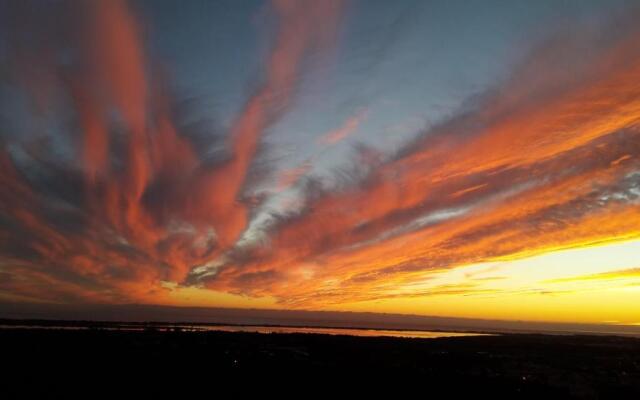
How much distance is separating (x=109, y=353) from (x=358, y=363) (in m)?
24.1

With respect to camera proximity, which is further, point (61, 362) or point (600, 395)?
point (61, 362)

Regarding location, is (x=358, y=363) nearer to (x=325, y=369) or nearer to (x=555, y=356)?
(x=325, y=369)

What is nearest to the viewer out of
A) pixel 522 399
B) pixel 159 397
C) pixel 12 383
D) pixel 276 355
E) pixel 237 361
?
pixel 159 397

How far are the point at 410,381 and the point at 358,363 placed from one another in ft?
34.6

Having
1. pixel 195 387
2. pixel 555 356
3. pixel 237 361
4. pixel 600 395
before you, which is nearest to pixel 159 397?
pixel 195 387

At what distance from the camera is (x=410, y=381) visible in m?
31.2

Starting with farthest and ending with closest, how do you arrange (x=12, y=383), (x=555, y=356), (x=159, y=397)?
(x=555, y=356), (x=12, y=383), (x=159, y=397)

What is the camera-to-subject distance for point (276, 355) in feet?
144

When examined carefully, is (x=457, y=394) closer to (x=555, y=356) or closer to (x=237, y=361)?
(x=237, y=361)

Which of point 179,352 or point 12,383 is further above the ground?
point 179,352

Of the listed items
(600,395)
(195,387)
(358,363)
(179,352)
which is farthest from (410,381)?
(179,352)

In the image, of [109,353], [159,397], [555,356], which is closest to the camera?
[159,397]

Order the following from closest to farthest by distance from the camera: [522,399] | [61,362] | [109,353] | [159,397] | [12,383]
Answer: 1. [159,397]
2. [12,383]
3. [522,399]
4. [61,362]
5. [109,353]

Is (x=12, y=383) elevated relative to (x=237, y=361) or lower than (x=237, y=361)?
lower
